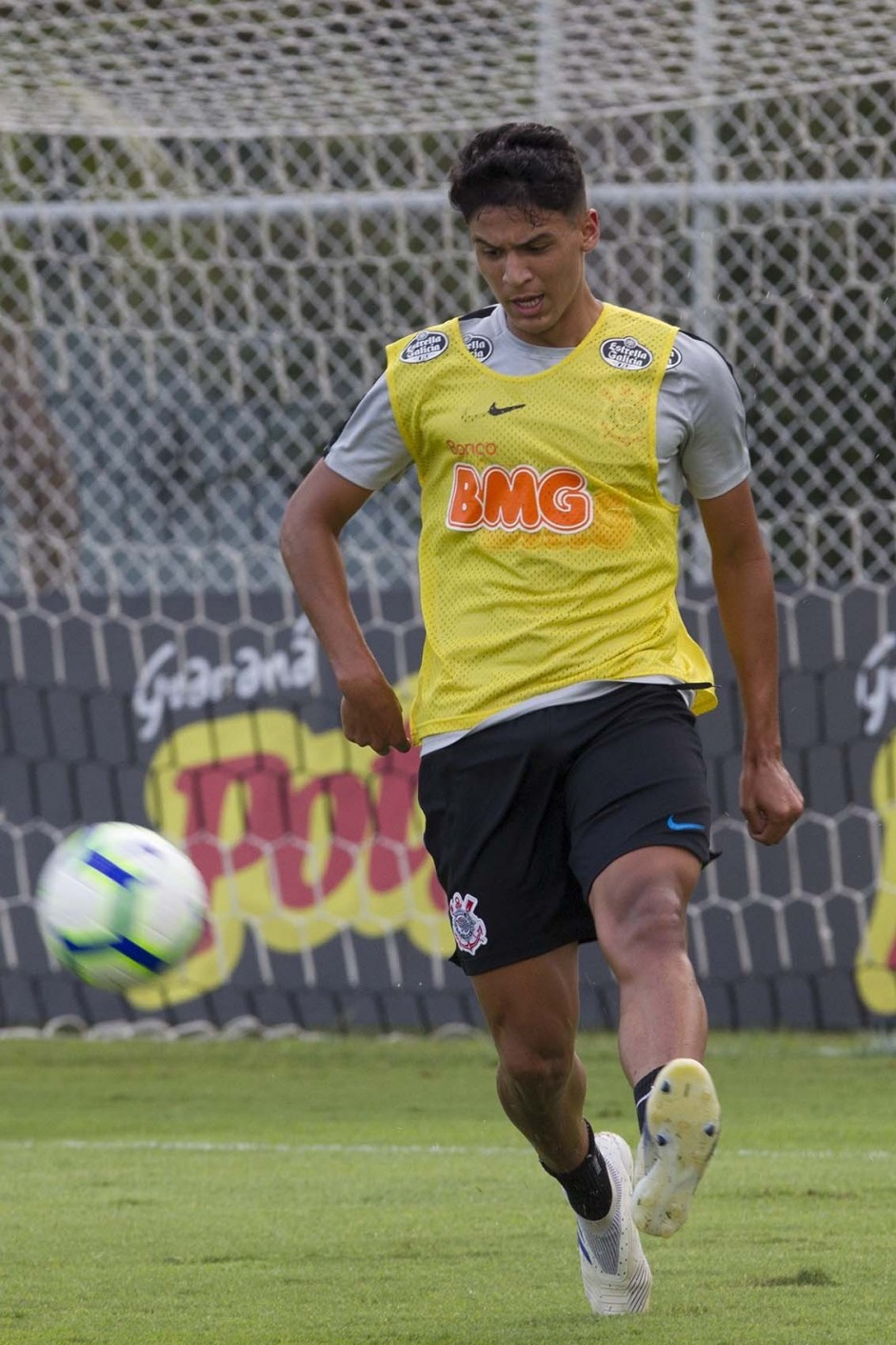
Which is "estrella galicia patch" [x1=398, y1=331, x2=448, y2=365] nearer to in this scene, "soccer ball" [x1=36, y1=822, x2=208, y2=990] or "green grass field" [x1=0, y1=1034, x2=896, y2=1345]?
"soccer ball" [x1=36, y1=822, x2=208, y2=990]

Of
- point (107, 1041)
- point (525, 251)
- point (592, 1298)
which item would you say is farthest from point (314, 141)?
point (592, 1298)

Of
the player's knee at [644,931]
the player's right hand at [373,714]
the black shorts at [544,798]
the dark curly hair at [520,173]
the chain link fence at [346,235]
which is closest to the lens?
the player's knee at [644,931]

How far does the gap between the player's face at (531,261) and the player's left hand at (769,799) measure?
3.01 feet

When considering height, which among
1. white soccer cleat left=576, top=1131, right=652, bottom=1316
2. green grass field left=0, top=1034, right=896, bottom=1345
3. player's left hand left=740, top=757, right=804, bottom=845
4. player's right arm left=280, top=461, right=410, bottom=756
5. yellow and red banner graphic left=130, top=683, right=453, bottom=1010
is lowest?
yellow and red banner graphic left=130, top=683, right=453, bottom=1010

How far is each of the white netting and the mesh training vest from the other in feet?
14.9

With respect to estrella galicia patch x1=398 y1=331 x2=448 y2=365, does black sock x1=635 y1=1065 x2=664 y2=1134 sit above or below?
below

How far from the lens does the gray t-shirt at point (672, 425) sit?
168 inches

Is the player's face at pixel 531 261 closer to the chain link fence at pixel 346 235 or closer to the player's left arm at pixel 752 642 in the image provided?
the player's left arm at pixel 752 642

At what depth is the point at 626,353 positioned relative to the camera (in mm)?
4316

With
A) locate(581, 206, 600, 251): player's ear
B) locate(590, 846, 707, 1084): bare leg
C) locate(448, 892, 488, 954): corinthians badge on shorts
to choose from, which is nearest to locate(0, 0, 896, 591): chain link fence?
locate(581, 206, 600, 251): player's ear

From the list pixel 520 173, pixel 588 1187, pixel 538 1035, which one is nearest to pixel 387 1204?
pixel 588 1187

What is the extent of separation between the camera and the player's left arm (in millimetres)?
4305

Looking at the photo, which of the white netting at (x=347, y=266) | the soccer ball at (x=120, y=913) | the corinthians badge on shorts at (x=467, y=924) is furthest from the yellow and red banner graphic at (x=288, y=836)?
the corinthians badge on shorts at (x=467, y=924)

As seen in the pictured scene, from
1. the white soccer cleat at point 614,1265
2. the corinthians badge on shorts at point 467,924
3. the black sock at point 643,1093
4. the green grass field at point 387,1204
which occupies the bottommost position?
the green grass field at point 387,1204
